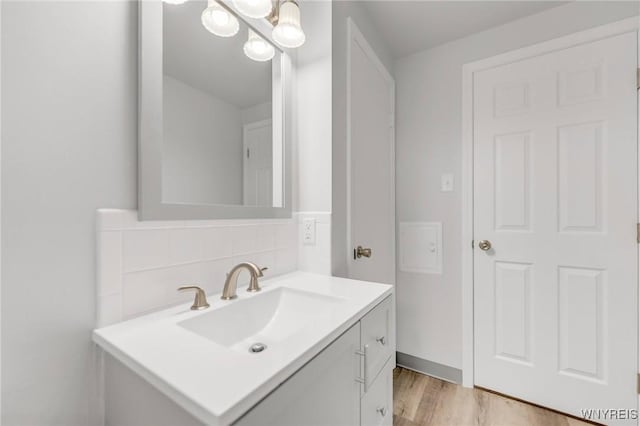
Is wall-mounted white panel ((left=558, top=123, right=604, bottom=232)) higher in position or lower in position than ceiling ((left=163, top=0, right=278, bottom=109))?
A: lower

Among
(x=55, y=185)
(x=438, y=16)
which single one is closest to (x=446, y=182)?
(x=438, y=16)

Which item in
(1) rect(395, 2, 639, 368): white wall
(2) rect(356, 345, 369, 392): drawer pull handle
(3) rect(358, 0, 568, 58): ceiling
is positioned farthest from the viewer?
(1) rect(395, 2, 639, 368): white wall

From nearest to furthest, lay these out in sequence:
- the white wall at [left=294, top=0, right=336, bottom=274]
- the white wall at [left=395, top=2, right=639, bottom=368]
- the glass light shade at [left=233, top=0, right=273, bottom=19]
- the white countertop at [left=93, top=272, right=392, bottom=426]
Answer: the white countertop at [left=93, top=272, right=392, bottom=426] → the glass light shade at [left=233, top=0, right=273, bottom=19] → the white wall at [left=294, top=0, right=336, bottom=274] → the white wall at [left=395, top=2, right=639, bottom=368]

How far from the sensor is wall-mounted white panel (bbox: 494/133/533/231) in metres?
1.57

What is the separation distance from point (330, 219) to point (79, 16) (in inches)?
38.9

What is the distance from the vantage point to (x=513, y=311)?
159 centimetres

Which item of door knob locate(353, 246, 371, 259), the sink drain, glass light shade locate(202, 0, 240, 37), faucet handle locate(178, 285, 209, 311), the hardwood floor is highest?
glass light shade locate(202, 0, 240, 37)

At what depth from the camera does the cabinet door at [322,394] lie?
0.47 m

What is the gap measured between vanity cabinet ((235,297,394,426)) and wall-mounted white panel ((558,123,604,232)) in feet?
4.03

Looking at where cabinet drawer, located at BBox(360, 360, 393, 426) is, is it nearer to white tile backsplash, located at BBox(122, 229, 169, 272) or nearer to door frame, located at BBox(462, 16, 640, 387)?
white tile backsplash, located at BBox(122, 229, 169, 272)

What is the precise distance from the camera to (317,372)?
0.59 metres

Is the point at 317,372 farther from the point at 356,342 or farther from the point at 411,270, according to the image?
the point at 411,270

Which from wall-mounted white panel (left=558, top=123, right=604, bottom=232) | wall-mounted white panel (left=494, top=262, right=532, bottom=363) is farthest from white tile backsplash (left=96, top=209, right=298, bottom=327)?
wall-mounted white panel (left=558, top=123, right=604, bottom=232)

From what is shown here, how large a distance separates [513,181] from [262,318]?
5.28 feet
